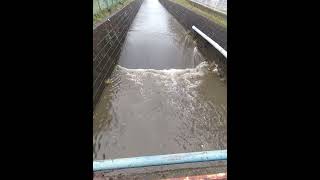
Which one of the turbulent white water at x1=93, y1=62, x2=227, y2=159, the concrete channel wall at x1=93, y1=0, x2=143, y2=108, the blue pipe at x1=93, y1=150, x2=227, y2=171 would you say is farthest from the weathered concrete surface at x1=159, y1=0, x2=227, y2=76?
the blue pipe at x1=93, y1=150, x2=227, y2=171

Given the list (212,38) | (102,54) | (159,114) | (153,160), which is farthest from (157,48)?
(153,160)

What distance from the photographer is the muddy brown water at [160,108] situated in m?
4.30

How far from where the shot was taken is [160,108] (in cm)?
551

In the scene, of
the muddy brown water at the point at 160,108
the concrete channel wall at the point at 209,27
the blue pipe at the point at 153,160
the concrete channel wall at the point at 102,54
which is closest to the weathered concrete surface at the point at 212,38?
the concrete channel wall at the point at 209,27

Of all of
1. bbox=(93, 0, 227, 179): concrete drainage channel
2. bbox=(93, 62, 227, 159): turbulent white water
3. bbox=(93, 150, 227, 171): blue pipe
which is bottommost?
bbox=(93, 62, 227, 159): turbulent white water

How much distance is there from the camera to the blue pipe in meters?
2.06

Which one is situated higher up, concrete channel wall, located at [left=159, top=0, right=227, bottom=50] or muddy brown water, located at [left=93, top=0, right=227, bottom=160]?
concrete channel wall, located at [left=159, top=0, right=227, bottom=50]

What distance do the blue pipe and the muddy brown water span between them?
191 centimetres

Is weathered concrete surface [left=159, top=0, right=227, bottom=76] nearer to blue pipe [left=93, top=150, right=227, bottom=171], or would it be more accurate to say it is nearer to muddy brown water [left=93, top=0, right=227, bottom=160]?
muddy brown water [left=93, top=0, right=227, bottom=160]

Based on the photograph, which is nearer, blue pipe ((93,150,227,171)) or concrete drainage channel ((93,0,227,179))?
blue pipe ((93,150,227,171))

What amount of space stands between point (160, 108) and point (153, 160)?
3366 millimetres
